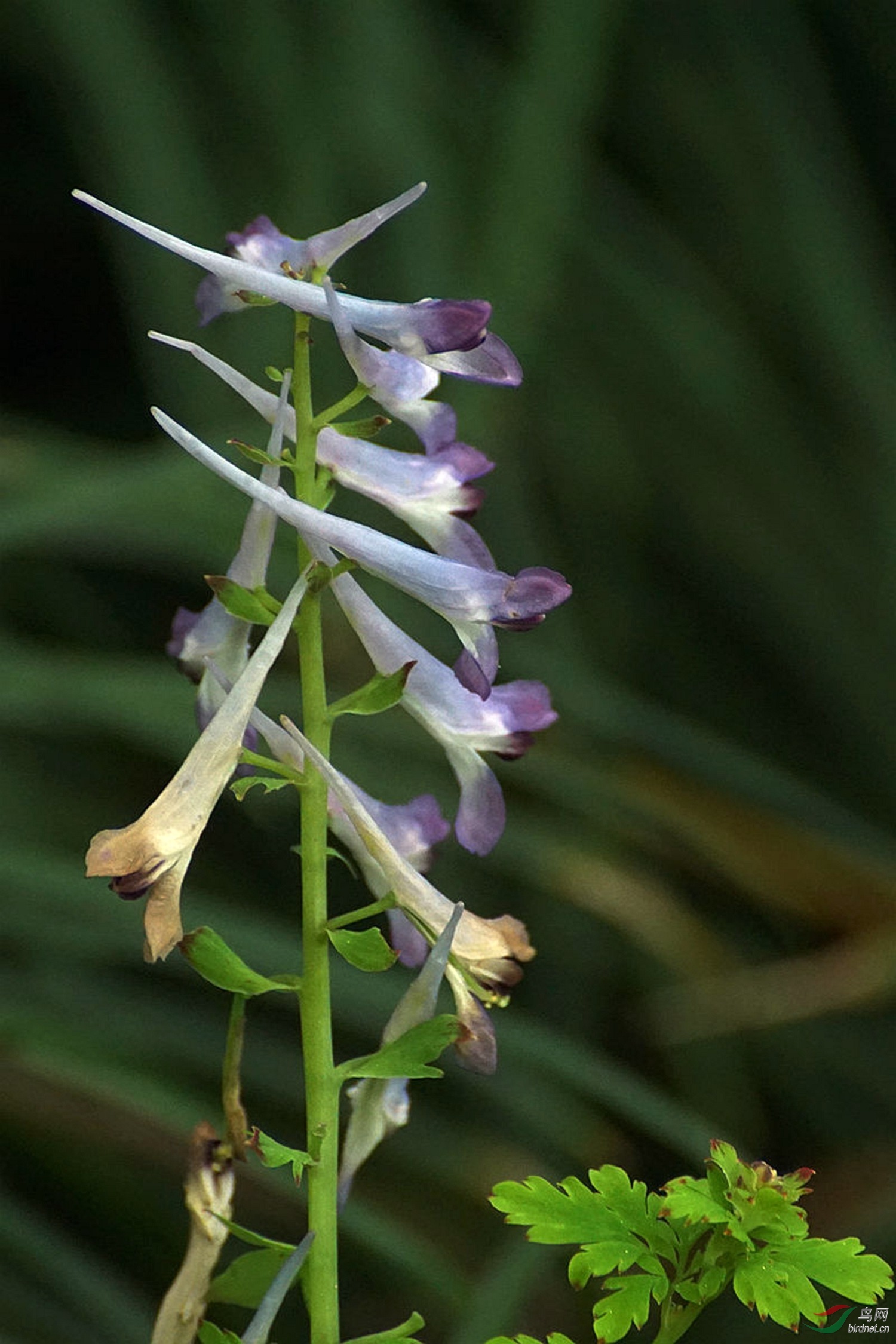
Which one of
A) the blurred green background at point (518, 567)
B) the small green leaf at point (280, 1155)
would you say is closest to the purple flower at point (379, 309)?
the small green leaf at point (280, 1155)

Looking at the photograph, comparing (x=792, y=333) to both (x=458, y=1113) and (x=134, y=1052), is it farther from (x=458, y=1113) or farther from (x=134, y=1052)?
(x=134, y=1052)

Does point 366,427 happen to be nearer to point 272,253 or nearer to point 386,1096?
point 272,253

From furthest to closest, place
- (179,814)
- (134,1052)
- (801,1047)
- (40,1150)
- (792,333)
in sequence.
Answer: (792,333), (801,1047), (40,1150), (134,1052), (179,814)

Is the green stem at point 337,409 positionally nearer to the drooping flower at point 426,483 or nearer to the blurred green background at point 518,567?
the drooping flower at point 426,483

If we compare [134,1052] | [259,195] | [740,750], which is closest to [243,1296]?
[134,1052]

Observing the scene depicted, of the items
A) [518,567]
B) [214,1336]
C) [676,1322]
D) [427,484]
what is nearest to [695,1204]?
[676,1322]

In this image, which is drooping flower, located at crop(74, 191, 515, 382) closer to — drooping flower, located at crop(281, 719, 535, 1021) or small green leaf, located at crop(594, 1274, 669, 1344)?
drooping flower, located at crop(281, 719, 535, 1021)

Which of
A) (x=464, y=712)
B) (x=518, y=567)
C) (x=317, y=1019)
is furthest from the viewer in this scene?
(x=518, y=567)
